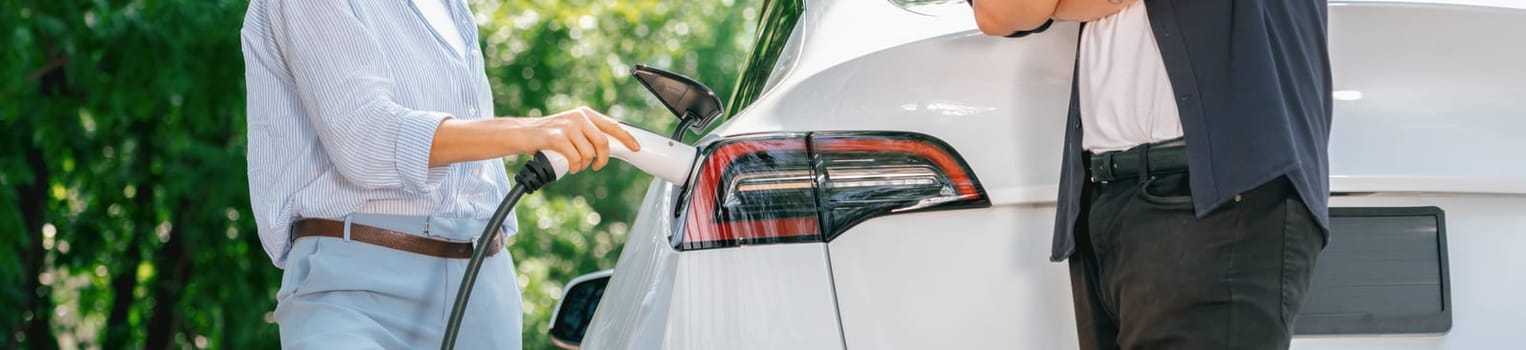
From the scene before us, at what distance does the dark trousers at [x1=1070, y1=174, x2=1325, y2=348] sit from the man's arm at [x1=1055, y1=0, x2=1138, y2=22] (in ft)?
0.75

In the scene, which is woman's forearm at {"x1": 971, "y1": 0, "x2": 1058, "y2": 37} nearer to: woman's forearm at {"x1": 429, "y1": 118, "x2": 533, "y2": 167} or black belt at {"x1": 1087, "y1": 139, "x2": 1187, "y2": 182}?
black belt at {"x1": 1087, "y1": 139, "x2": 1187, "y2": 182}

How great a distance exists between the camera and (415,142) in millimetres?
2473

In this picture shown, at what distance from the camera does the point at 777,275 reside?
2250 mm

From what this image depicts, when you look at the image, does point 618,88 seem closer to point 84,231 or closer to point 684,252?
point 84,231

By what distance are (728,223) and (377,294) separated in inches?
26.0

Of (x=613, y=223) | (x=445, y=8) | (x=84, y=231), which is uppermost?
(x=445, y=8)

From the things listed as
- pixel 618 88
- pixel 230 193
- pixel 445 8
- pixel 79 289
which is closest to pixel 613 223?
pixel 618 88

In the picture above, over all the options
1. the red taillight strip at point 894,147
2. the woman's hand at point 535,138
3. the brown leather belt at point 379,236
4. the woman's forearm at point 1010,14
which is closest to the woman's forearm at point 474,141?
the woman's hand at point 535,138

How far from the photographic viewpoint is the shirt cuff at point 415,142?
97.3 inches

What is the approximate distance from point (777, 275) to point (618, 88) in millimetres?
12108

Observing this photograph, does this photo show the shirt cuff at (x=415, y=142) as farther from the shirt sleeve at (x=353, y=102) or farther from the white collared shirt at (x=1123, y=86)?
the white collared shirt at (x=1123, y=86)

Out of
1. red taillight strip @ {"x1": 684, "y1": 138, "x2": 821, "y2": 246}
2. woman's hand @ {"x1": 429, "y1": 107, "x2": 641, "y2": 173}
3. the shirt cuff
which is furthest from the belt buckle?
the shirt cuff

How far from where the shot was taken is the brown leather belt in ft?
8.69

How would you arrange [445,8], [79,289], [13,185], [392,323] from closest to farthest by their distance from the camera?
[392,323] < [445,8] < [13,185] < [79,289]
